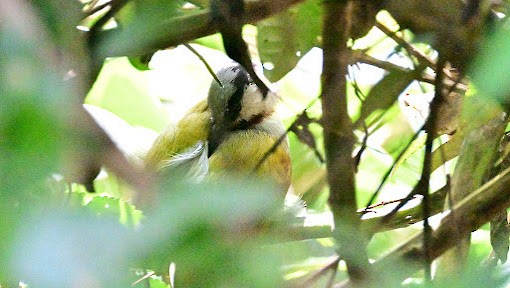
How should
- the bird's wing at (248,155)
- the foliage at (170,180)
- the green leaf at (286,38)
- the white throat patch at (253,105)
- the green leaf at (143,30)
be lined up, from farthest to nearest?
the white throat patch at (253,105), the bird's wing at (248,155), the green leaf at (286,38), the green leaf at (143,30), the foliage at (170,180)

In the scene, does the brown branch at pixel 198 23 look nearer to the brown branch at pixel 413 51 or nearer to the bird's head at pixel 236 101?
the brown branch at pixel 413 51

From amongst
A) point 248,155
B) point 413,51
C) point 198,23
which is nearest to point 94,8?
point 198,23

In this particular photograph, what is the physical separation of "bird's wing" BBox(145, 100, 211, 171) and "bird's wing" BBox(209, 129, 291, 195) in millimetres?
59

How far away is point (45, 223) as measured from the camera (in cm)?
32

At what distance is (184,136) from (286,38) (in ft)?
2.22

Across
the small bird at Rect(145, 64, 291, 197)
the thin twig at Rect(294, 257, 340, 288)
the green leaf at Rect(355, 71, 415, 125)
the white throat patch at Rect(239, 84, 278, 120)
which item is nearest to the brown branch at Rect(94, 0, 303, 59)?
the green leaf at Rect(355, 71, 415, 125)

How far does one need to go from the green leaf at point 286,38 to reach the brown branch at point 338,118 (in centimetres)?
18

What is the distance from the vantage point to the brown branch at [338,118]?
0.57m

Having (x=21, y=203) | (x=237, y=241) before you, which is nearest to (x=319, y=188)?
(x=237, y=241)

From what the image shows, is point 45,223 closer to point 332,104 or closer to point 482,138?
point 332,104

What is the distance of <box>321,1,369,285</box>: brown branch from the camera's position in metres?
0.57

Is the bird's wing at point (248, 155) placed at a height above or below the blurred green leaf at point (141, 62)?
below

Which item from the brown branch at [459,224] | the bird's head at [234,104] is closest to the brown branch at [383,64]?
the brown branch at [459,224]

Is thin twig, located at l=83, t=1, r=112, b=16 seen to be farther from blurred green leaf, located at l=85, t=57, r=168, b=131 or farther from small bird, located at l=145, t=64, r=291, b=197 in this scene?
small bird, located at l=145, t=64, r=291, b=197
